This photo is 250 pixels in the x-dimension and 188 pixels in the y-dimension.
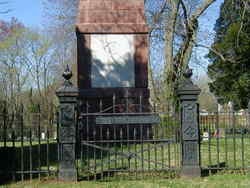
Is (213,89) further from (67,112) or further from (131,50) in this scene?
(67,112)

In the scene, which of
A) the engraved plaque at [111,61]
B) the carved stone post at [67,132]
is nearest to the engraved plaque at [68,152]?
the carved stone post at [67,132]

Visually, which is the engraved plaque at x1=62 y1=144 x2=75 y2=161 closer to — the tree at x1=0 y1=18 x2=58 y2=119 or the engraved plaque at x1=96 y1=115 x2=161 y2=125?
the engraved plaque at x1=96 y1=115 x2=161 y2=125

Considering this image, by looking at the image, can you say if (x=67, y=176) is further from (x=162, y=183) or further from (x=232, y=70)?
(x=232, y=70)

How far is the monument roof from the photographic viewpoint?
1638 centimetres

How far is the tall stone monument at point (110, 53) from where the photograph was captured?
16250mm

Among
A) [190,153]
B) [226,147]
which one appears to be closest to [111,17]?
[226,147]

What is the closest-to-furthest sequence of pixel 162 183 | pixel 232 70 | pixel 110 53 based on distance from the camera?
pixel 162 183, pixel 110 53, pixel 232 70

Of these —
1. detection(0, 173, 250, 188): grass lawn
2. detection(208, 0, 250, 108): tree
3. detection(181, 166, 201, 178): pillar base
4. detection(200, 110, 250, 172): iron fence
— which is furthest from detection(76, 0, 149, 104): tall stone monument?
detection(208, 0, 250, 108): tree

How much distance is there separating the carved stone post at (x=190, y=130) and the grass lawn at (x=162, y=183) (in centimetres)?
33

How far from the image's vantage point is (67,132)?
9719 millimetres

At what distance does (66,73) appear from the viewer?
9.88m

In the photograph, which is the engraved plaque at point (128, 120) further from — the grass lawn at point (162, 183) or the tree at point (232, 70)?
the tree at point (232, 70)

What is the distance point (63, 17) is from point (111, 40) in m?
15.7

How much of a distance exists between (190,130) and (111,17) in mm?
7842
